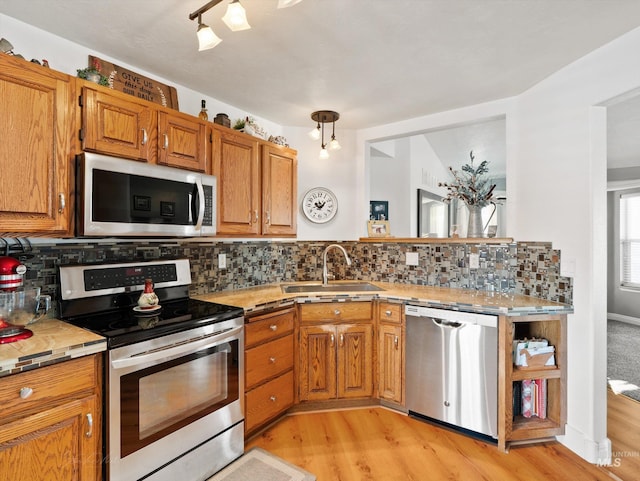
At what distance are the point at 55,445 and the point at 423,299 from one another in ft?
6.84

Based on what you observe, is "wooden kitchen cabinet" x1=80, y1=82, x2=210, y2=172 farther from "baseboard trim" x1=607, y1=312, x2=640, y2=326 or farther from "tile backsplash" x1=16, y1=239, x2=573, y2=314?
"baseboard trim" x1=607, y1=312, x2=640, y2=326

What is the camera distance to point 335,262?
3.36m

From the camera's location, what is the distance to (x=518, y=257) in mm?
2510

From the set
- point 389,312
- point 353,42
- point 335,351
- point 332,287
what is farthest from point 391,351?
point 353,42

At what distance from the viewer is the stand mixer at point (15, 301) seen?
1401 millimetres

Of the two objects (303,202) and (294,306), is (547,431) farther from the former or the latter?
(303,202)

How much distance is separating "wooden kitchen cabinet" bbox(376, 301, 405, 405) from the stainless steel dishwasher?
0.06 m

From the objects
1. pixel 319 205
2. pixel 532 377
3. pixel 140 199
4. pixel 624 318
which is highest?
pixel 319 205

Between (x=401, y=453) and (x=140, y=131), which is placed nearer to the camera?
(x=140, y=131)

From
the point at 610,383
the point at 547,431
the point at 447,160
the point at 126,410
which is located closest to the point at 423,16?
the point at 126,410

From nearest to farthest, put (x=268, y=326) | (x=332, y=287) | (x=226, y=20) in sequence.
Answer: (x=226, y=20), (x=268, y=326), (x=332, y=287)

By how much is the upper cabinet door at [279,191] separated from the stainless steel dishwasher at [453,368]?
1.21 meters

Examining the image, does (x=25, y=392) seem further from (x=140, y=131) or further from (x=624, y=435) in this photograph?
(x=624, y=435)

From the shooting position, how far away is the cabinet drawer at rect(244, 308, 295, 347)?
6.88 ft
